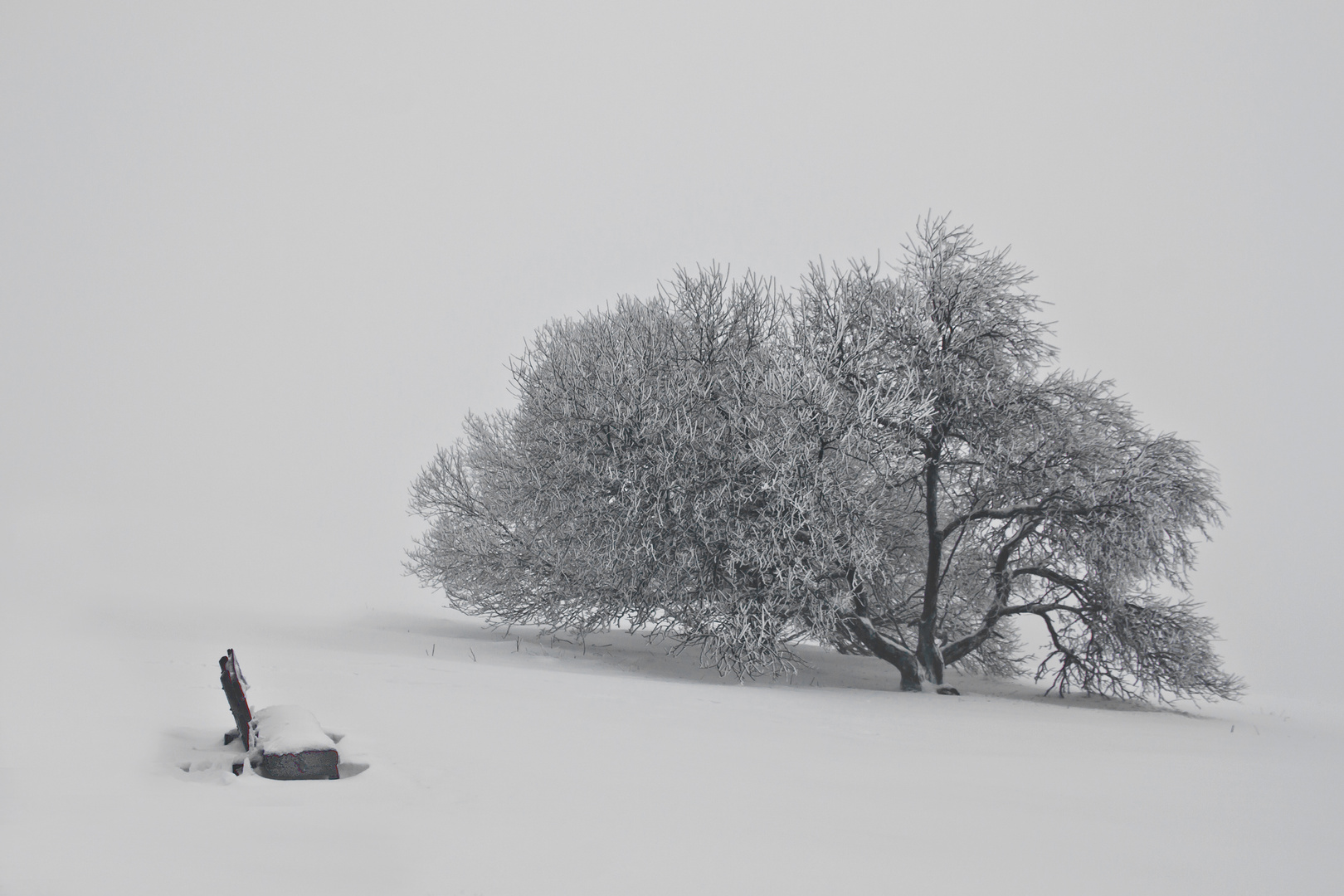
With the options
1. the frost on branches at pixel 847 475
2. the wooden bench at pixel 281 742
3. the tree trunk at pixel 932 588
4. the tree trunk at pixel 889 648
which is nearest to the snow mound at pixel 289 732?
the wooden bench at pixel 281 742

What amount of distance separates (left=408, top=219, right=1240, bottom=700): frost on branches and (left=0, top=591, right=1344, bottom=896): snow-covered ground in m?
2.90

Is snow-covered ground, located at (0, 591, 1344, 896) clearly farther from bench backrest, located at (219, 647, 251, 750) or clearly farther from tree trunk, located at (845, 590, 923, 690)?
tree trunk, located at (845, 590, 923, 690)

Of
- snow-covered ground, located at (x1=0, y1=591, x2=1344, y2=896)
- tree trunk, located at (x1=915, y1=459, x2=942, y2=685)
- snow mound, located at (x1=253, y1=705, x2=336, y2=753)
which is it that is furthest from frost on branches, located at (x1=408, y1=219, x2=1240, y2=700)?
snow mound, located at (x1=253, y1=705, x2=336, y2=753)

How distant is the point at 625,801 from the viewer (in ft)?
15.6

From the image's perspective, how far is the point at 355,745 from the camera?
17.5ft

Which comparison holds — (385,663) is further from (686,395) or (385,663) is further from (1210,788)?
(1210,788)

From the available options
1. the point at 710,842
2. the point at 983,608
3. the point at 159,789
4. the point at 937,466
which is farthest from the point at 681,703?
the point at 983,608

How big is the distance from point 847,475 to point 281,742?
8445 millimetres

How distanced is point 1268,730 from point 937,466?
5.05m

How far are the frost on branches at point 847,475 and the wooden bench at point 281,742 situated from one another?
657cm

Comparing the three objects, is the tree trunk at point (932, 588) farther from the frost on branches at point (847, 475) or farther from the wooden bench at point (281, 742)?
the wooden bench at point (281, 742)

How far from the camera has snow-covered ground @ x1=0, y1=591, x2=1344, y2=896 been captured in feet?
12.0

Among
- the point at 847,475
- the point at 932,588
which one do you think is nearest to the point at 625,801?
the point at 847,475

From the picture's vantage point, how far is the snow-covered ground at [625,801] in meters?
3.67
